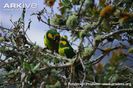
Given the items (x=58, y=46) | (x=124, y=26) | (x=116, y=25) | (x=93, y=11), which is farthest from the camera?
(x=58, y=46)

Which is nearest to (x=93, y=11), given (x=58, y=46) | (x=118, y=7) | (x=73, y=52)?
(x=118, y=7)

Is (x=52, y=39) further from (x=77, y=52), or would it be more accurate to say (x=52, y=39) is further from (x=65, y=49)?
(x=77, y=52)

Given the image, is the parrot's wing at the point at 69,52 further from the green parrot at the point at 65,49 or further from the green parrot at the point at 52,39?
the green parrot at the point at 52,39

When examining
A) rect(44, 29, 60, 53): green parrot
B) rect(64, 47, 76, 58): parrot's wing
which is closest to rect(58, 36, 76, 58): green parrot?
rect(64, 47, 76, 58): parrot's wing

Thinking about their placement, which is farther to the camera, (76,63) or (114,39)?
(114,39)

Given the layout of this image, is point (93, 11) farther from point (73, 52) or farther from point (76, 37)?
point (73, 52)

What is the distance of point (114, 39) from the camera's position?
510cm

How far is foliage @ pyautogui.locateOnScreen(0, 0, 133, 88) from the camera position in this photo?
3.98 metres

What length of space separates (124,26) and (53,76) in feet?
3.14

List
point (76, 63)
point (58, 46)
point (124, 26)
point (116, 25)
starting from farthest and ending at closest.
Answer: point (58, 46)
point (116, 25)
point (124, 26)
point (76, 63)

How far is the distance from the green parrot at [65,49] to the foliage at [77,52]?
20cm

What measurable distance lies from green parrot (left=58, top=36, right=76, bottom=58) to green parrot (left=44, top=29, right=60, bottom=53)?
230mm

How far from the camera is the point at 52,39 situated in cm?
575

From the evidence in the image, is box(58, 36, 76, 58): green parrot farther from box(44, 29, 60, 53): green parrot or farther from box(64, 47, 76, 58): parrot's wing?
box(44, 29, 60, 53): green parrot
